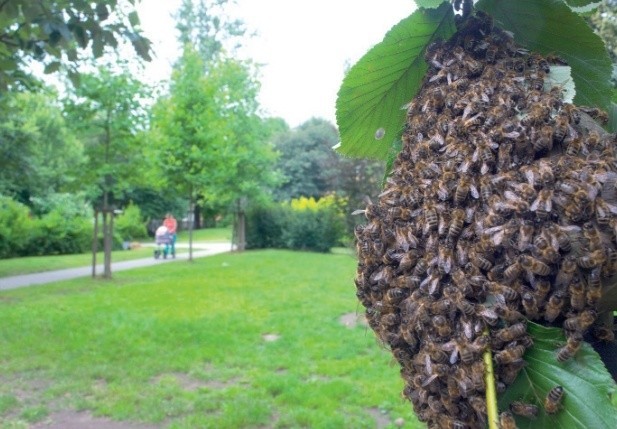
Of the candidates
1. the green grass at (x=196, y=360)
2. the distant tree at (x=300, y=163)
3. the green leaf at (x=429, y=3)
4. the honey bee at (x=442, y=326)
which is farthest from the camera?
the distant tree at (x=300, y=163)

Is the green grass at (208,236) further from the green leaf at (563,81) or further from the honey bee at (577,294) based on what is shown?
the honey bee at (577,294)

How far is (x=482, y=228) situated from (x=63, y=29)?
4642 mm

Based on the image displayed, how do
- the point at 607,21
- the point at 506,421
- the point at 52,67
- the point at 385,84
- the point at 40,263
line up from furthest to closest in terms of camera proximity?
the point at 40,263 → the point at 52,67 → the point at 607,21 → the point at 385,84 → the point at 506,421

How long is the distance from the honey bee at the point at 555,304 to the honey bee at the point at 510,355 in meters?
0.07

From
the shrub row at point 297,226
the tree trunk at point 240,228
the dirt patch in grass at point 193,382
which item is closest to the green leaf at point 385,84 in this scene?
the dirt patch in grass at point 193,382

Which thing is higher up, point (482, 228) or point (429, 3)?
point (429, 3)

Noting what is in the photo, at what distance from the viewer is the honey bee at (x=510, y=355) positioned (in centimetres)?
95

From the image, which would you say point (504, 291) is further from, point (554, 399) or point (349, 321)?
point (349, 321)


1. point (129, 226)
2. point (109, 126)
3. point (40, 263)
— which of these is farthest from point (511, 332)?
point (129, 226)

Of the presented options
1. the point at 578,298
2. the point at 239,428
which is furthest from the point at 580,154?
the point at 239,428

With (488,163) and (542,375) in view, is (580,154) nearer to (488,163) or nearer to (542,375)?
(488,163)

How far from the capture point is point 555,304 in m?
0.96

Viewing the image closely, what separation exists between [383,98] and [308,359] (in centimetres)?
820

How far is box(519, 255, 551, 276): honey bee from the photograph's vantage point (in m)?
0.96
